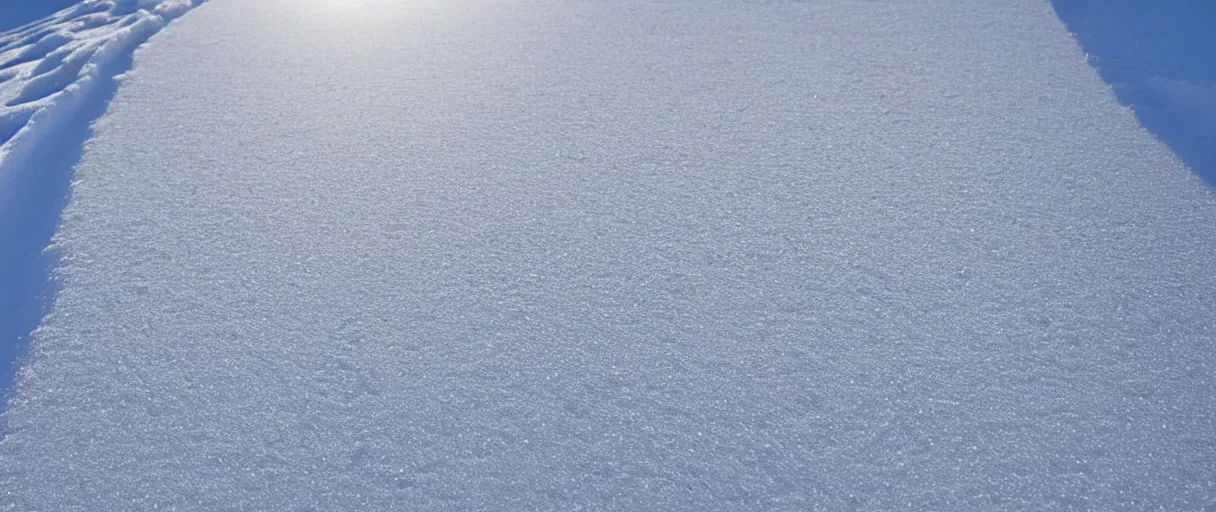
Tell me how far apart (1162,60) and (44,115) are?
187 inches

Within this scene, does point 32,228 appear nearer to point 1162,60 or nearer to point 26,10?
point 26,10

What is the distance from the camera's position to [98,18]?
455cm

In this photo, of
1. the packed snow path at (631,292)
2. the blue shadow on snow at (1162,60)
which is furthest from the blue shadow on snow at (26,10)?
the blue shadow on snow at (1162,60)

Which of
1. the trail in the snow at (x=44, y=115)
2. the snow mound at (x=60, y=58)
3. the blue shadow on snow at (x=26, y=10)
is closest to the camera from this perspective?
the trail in the snow at (x=44, y=115)

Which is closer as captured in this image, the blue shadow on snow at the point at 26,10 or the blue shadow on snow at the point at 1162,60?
the blue shadow on snow at the point at 1162,60

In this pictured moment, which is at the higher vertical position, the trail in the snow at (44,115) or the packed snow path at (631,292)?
the trail in the snow at (44,115)

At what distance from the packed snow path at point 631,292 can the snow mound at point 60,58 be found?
23 cm

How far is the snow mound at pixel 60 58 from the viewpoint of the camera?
3389mm

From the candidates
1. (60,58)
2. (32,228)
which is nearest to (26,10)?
(60,58)

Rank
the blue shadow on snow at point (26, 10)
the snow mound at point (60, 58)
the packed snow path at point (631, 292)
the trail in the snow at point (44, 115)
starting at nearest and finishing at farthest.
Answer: the packed snow path at point (631, 292) < the trail in the snow at point (44, 115) < the snow mound at point (60, 58) < the blue shadow on snow at point (26, 10)

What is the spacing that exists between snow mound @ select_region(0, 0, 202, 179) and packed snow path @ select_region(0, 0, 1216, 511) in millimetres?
230

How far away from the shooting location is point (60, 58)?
4039 mm

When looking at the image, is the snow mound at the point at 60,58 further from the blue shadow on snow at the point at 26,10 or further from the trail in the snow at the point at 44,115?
the blue shadow on snow at the point at 26,10

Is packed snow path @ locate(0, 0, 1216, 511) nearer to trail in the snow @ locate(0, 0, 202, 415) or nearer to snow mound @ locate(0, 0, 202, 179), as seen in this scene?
trail in the snow @ locate(0, 0, 202, 415)
